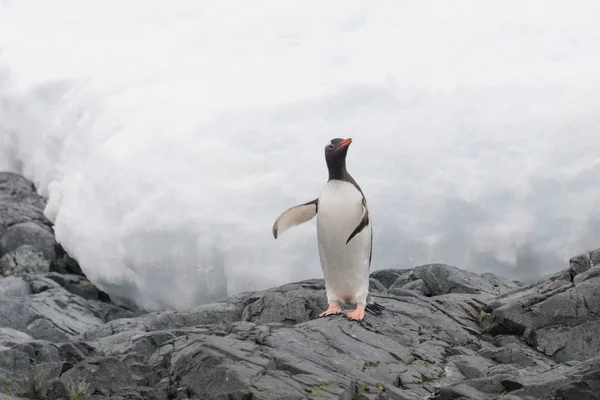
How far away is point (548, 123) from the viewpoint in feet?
43.3

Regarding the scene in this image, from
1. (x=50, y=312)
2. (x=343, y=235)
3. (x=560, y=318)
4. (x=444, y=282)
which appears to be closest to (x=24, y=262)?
(x=50, y=312)

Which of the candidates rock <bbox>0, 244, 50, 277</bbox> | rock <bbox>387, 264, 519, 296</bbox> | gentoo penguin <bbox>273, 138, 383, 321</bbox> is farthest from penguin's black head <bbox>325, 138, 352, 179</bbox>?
rock <bbox>0, 244, 50, 277</bbox>

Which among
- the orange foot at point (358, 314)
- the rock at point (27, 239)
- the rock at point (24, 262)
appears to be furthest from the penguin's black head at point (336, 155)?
the rock at point (27, 239)

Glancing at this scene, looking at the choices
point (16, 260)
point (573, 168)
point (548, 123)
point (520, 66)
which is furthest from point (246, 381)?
point (520, 66)

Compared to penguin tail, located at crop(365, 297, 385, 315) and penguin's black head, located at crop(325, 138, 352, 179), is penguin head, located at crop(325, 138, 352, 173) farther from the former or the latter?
penguin tail, located at crop(365, 297, 385, 315)

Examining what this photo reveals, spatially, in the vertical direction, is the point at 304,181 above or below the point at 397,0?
below

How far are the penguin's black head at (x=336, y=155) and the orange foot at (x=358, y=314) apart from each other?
3.41 feet

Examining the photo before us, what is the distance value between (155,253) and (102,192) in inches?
63.7

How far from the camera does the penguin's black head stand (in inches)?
271

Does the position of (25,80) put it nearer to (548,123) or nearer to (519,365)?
(548,123)

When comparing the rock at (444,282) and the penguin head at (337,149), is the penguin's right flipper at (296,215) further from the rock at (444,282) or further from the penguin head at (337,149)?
the rock at (444,282)

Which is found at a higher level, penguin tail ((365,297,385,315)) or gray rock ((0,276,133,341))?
penguin tail ((365,297,385,315))

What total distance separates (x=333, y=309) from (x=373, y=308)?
33 cm

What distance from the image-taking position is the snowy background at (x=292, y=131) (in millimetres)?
11242
